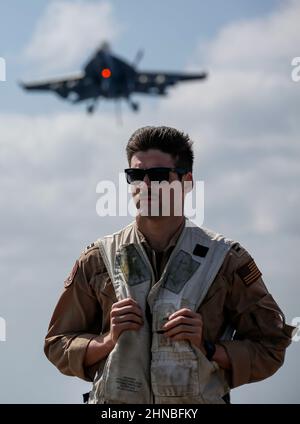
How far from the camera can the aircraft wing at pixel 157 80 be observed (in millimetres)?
58219

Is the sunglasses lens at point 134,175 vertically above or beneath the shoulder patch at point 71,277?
above

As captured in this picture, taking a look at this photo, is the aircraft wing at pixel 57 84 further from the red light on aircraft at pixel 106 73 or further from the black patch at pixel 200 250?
the black patch at pixel 200 250

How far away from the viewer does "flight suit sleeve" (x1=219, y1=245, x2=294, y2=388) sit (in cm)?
506

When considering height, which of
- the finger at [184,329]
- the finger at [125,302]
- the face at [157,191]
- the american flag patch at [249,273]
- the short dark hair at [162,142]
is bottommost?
the finger at [184,329]

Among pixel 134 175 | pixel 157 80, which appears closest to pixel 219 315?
pixel 134 175

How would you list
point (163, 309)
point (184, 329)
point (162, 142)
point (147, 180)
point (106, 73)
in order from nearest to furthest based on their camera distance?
point (184, 329) → point (163, 309) → point (147, 180) → point (162, 142) → point (106, 73)

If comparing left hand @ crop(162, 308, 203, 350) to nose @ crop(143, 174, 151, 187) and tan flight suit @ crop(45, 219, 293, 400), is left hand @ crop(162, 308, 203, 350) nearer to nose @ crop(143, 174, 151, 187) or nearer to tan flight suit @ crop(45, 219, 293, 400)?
tan flight suit @ crop(45, 219, 293, 400)

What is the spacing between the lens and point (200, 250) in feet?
17.0

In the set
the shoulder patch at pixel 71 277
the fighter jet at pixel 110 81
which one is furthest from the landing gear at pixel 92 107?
the shoulder patch at pixel 71 277

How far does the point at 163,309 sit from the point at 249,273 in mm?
527

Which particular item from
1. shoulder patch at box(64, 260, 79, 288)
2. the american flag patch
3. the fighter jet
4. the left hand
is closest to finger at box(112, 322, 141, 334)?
the left hand

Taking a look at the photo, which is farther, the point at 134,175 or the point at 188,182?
the point at 188,182

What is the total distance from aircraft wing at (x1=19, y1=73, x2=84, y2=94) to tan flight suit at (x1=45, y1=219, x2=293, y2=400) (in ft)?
179

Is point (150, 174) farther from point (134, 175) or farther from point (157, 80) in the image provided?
point (157, 80)
